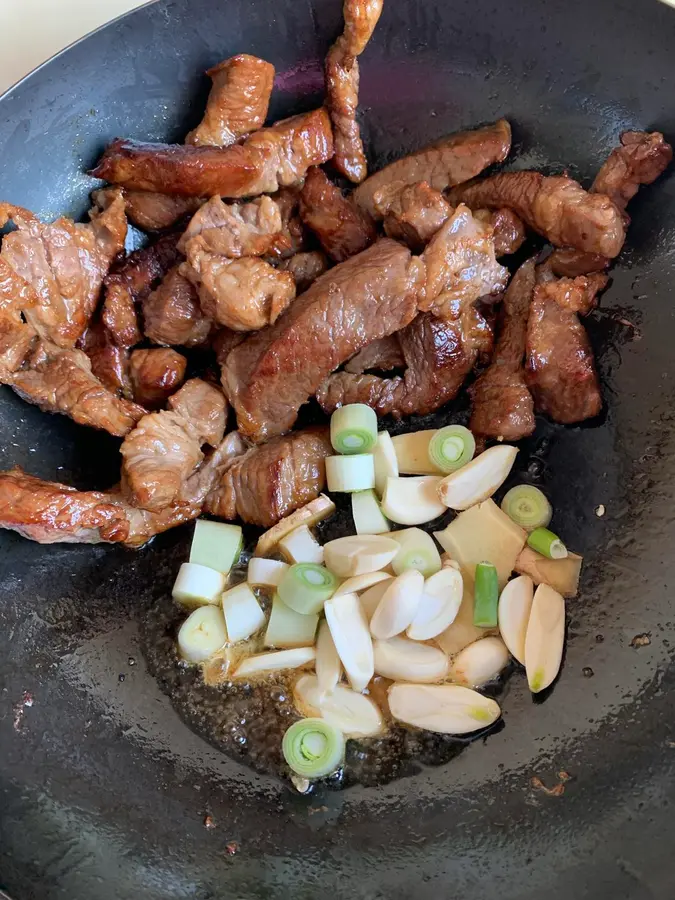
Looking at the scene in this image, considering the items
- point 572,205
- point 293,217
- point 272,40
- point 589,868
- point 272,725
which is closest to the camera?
point 589,868

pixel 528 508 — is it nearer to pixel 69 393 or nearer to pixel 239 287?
pixel 239 287

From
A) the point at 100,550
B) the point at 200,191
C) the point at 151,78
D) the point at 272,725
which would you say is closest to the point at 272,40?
→ the point at 151,78

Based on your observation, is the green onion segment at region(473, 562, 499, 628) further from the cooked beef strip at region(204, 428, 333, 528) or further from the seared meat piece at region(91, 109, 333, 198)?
the seared meat piece at region(91, 109, 333, 198)

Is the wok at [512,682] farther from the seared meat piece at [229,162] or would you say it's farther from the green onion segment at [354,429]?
the green onion segment at [354,429]

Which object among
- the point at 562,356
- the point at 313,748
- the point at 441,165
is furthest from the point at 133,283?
the point at 313,748

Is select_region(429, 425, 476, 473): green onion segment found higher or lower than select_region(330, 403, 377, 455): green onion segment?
lower

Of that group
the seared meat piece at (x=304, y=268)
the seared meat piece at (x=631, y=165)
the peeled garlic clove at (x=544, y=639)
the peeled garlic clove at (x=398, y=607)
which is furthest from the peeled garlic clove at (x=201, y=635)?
the seared meat piece at (x=631, y=165)

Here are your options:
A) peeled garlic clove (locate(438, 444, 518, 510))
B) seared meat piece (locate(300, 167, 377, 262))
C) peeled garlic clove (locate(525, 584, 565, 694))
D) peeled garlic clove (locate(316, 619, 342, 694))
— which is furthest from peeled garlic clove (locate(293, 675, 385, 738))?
seared meat piece (locate(300, 167, 377, 262))

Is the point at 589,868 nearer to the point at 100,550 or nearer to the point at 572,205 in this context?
the point at 100,550
